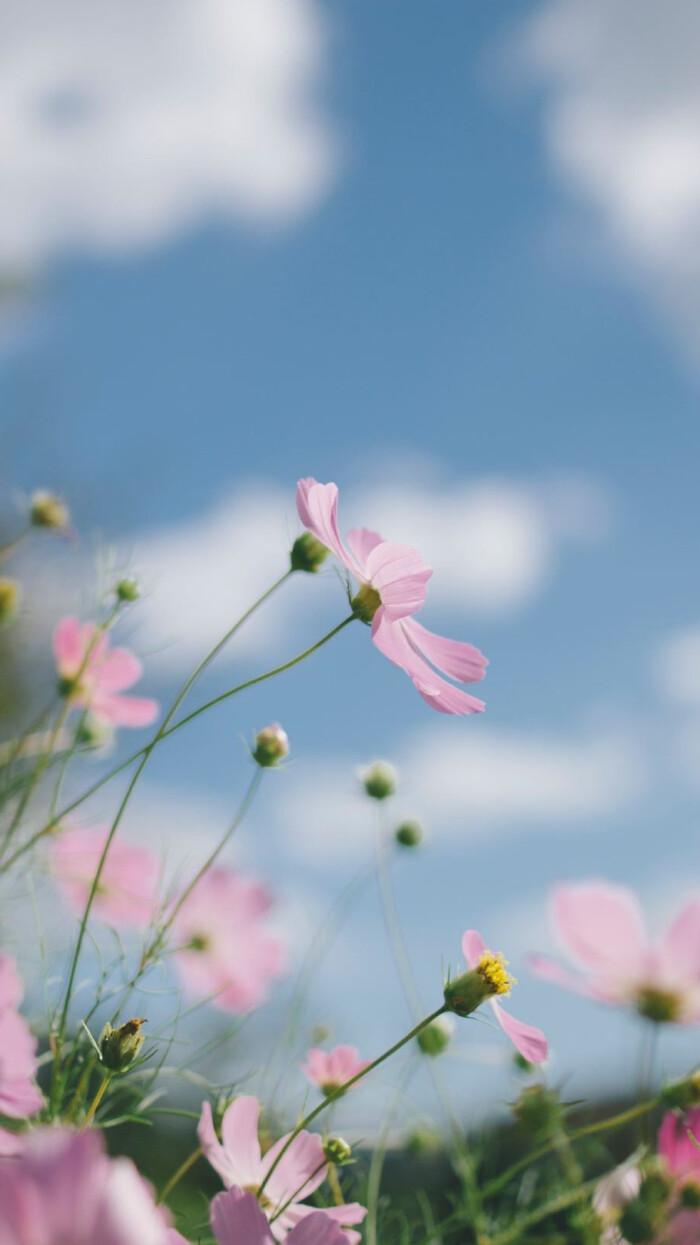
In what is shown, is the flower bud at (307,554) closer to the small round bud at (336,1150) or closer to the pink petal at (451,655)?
the pink petal at (451,655)

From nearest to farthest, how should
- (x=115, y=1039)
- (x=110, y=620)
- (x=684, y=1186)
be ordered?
(x=115, y=1039) → (x=684, y=1186) → (x=110, y=620)

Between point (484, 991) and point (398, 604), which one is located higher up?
point (398, 604)

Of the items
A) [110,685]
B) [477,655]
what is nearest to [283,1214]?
[477,655]

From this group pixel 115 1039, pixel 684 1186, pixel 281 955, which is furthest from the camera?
pixel 281 955

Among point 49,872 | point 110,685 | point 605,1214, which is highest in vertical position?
point 110,685

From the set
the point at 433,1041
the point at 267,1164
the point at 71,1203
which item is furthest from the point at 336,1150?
the point at 71,1203

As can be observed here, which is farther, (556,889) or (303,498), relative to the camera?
(556,889)

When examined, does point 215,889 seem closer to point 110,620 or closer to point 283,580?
point 110,620

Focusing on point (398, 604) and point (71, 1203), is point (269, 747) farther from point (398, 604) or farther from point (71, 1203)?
point (71, 1203)
